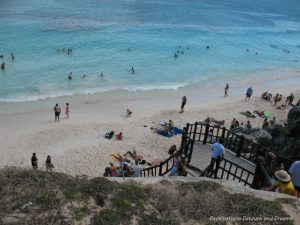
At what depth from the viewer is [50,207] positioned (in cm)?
771

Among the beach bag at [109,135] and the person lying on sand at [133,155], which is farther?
the beach bag at [109,135]

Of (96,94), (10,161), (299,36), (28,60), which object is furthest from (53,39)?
(299,36)

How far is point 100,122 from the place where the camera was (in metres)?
26.1

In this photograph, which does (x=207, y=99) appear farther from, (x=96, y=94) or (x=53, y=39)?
(x=53, y=39)

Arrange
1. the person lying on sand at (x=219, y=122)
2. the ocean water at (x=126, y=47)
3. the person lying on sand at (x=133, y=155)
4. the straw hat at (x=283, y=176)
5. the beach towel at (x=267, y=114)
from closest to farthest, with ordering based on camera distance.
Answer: the straw hat at (x=283, y=176)
the person lying on sand at (x=133, y=155)
the person lying on sand at (x=219, y=122)
the beach towel at (x=267, y=114)
the ocean water at (x=126, y=47)

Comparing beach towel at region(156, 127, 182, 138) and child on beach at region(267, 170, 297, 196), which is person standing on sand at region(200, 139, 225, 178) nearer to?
child on beach at region(267, 170, 297, 196)

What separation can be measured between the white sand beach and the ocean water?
10.0 ft

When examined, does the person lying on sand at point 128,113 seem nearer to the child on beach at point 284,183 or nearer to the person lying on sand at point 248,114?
the person lying on sand at point 248,114

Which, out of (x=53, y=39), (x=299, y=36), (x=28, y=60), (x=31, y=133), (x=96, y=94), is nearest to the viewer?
(x=31, y=133)

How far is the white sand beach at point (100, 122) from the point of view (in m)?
20.3

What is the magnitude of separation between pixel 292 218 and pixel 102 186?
14.3 ft

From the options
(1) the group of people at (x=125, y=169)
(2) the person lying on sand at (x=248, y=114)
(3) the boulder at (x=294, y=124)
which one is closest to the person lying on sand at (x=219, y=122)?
(2) the person lying on sand at (x=248, y=114)

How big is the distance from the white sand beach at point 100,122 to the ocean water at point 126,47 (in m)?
3.06

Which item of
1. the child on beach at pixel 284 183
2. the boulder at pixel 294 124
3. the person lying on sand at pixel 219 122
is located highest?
the child on beach at pixel 284 183
